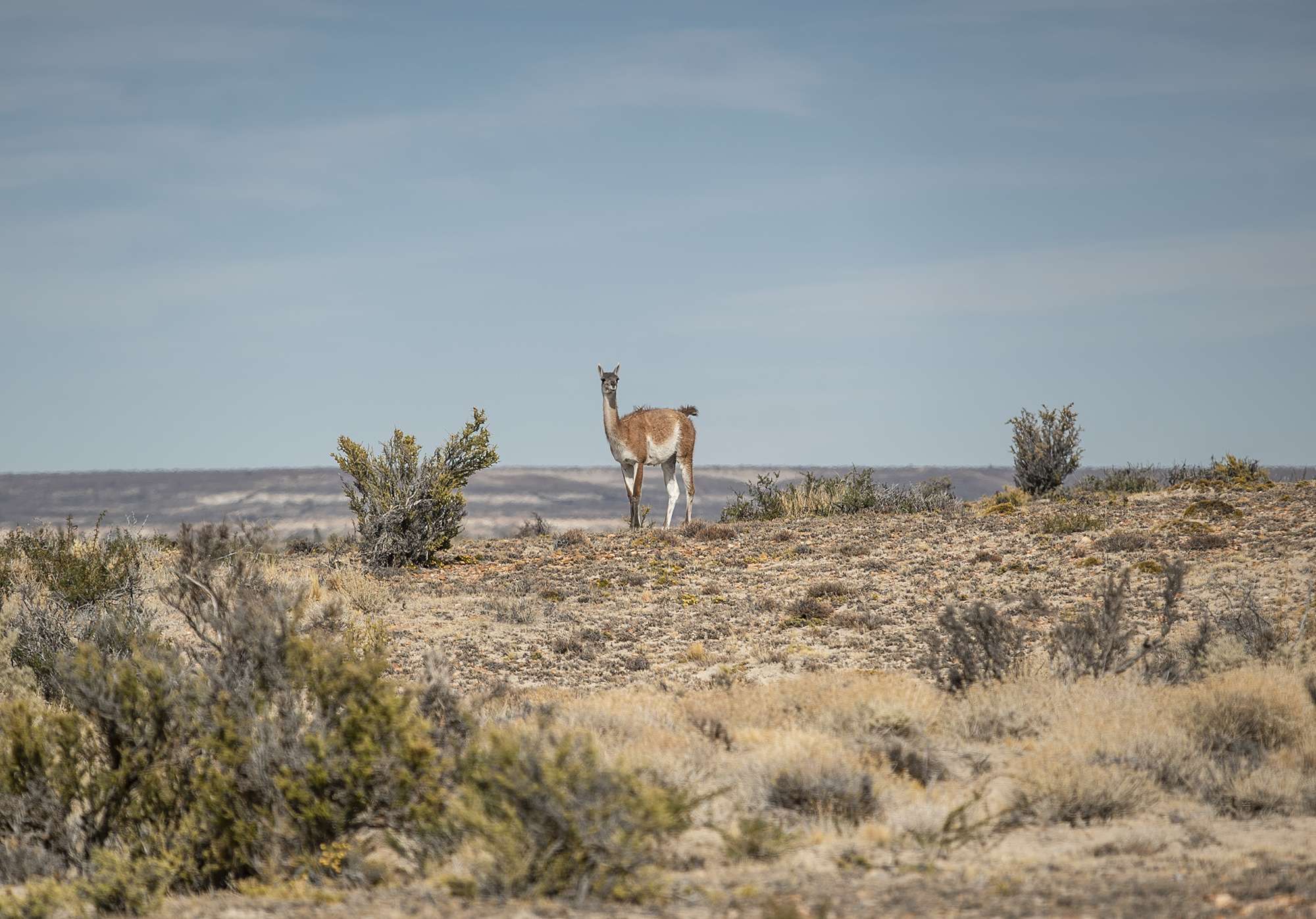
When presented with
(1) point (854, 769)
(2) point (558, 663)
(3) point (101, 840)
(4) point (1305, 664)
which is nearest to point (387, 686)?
(3) point (101, 840)

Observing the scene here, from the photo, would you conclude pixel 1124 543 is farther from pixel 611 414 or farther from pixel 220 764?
pixel 220 764

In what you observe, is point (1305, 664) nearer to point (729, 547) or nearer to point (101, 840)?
point (101, 840)

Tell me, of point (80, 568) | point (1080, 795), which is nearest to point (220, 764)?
point (1080, 795)

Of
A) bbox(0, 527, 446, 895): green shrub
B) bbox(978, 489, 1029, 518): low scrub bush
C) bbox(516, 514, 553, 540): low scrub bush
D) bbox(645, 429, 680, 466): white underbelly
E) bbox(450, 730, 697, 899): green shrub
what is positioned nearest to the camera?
bbox(450, 730, 697, 899): green shrub

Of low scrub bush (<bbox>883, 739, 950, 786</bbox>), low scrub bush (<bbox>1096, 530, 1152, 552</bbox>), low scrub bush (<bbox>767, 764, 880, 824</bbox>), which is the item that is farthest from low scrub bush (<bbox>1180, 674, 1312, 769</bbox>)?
low scrub bush (<bbox>1096, 530, 1152, 552</bbox>)

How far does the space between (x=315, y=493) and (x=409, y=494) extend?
2368 inches

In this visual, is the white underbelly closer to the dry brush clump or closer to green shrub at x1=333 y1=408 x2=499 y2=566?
green shrub at x1=333 y1=408 x2=499 y2=566

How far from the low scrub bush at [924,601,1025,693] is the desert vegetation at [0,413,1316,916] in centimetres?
4

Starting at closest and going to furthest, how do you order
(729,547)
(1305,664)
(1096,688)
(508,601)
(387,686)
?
1. (387,686)
2. (1096,688)
3. (1305,664)
4. (508,601)
5. (729,547)

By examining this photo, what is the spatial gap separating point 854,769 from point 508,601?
9.51 metres

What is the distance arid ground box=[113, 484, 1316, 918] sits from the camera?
5965mm

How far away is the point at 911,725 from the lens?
8617mm

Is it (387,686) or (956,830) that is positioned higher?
(387,686)

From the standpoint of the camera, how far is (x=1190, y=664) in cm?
1053
